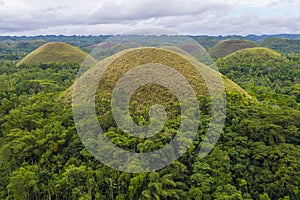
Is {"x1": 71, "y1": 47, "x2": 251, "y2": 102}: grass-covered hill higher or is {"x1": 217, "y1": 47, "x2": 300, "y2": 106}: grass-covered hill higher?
{"x1": 71, "y1": 47, "x2": 251, "y2": 102}: grass-covered hill

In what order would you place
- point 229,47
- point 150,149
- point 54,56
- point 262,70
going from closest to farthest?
1. point 150,149
2. point 262,70
3. point 54,56
4. point 229,47

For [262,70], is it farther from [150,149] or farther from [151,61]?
[150,149]

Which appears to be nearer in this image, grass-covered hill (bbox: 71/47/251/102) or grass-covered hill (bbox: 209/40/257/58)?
grass-covered hill (bbox: 71/47/251/102)

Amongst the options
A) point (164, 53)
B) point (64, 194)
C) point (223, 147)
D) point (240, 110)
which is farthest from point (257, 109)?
point (64, 194)

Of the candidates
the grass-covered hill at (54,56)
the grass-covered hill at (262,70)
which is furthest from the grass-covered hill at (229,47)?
the grass-covered hill at (54,56)

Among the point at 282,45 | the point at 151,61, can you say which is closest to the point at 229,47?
the point at 282,45

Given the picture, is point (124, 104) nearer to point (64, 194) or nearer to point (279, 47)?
point (64, 194)

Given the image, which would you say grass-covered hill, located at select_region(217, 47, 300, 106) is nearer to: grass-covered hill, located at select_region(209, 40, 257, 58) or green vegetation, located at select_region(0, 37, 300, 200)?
green vegetation, located at select_region(0, 37, 300, 200)

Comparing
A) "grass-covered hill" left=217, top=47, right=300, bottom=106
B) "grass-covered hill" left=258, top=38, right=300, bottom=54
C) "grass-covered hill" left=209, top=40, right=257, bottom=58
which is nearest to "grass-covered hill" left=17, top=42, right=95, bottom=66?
"grass-covered hill" left=217, top=47, right=300, bottom=106
